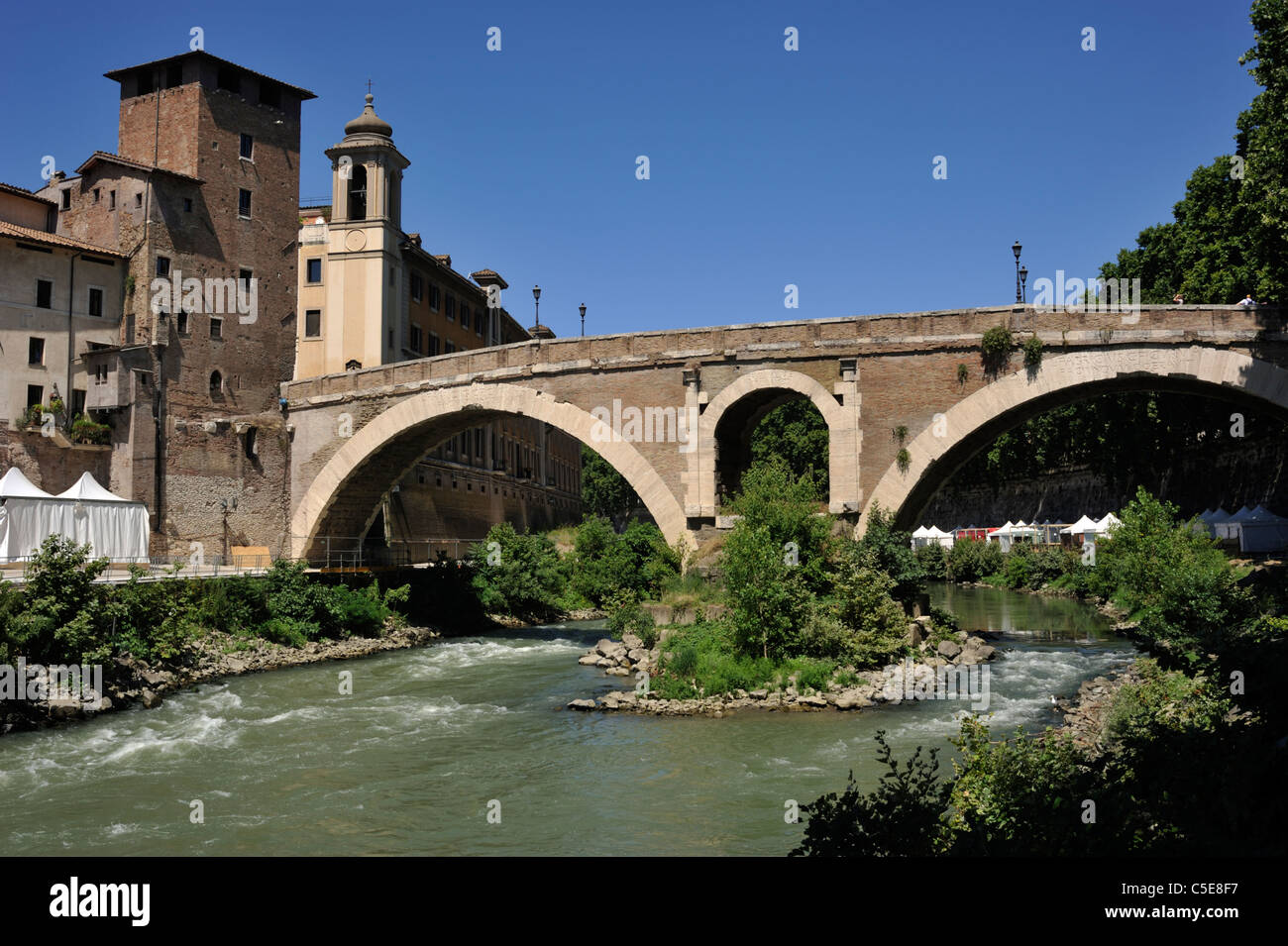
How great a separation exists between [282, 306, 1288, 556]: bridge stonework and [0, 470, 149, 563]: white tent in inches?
320

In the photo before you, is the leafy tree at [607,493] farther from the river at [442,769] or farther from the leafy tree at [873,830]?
the leafy tree at [873,830]

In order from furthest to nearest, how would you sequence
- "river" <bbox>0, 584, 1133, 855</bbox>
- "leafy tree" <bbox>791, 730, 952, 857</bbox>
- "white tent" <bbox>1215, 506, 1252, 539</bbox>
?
"white tent" <bbox>1215, 506, 1252, 539</bbox> → "river" <bbox>0, 584, 1133, 855</bbox> → "leafy tree" <bbox>791, 730, 952, 857</bbox>

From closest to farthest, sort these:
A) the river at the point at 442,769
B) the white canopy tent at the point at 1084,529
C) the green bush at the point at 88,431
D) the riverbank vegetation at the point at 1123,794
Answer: the riverbank vegetation at the point at 1123,794 < the river at the point at 442,769 < the green bush at the point at 88,431 < the white canopy tent at the point at 1084,529

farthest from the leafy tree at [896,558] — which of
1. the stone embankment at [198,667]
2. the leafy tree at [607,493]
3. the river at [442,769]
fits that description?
the leafy tree at [607,493]

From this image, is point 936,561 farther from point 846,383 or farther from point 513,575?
point 846,383

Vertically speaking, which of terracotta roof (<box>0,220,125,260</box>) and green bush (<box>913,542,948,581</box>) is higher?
terracotta roof (<box>0,220,125,260</box>)

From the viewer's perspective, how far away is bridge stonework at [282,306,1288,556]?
25031mm

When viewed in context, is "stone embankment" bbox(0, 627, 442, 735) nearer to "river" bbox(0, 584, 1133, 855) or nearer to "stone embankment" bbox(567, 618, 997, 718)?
"river" bbox(0, 584, 1133, 855)

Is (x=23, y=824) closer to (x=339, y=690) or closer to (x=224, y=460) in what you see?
(x=339, y=690)

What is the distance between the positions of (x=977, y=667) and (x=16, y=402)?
32.0m

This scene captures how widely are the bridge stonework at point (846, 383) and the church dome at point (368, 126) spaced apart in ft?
44.1

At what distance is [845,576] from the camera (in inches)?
963

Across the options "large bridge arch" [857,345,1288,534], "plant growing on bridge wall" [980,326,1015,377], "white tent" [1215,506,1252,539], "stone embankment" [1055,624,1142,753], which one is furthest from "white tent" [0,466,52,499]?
"white tent" [1215,506,1252,539]

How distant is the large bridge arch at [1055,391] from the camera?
24.6 m
